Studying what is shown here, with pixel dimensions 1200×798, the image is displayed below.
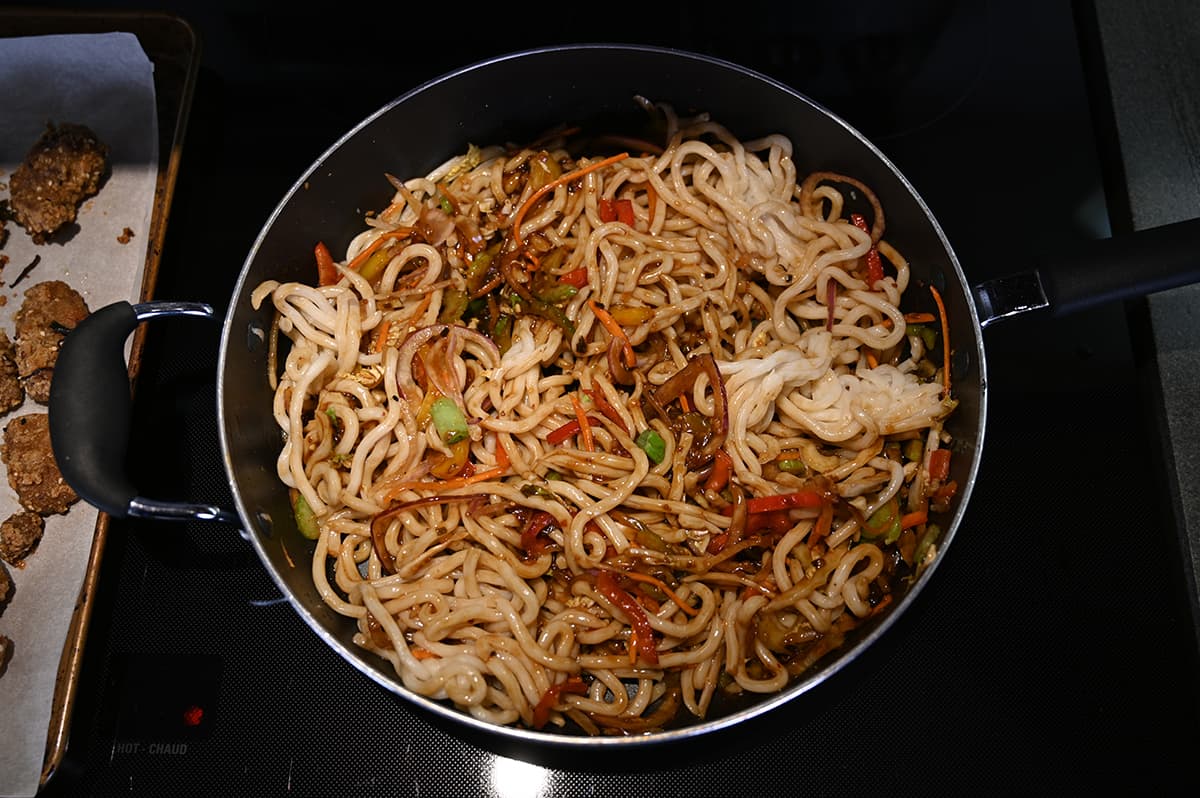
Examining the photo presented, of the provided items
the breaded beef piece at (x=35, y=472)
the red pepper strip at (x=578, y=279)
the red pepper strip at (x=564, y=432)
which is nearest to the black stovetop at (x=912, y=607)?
the breaded beef piece at (x=35, y=472)

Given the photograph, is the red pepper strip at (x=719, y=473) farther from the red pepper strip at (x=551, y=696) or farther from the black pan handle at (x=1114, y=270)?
the black pan handle at (x=1114, y=270)

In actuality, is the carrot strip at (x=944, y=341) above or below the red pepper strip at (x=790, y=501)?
above

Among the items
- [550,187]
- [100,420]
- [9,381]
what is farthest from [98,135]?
[550,187]

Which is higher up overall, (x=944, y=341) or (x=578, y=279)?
(x=578, y=279)

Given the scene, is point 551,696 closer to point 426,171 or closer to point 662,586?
point 662,586

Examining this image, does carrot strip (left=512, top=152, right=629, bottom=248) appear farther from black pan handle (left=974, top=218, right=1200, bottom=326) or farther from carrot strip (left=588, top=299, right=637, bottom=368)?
black pan handle (left=974, top=218, right=1200, bottom=326)

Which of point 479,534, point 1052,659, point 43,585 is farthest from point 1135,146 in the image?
point 43,585

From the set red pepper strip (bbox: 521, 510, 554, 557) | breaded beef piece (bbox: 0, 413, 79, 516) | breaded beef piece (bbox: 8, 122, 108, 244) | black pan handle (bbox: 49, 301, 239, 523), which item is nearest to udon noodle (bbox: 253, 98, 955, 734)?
red pepper strip (bbox: 521, 510, 554, 557)
